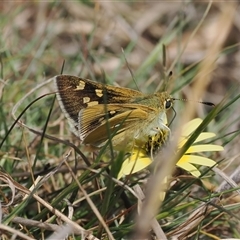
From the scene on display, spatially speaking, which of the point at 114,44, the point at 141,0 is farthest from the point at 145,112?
the point at 141,0

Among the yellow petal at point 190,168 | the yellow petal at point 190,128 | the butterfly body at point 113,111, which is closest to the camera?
the yellow petal at point 190,168

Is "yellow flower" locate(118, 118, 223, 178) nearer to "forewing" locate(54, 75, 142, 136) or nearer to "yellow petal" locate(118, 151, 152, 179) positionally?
"yellow petal" locate(118, 151, 152, 179)

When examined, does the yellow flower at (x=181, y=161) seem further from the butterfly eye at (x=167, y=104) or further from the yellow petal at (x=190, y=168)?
the butterfly eye at (x=167, y=104)

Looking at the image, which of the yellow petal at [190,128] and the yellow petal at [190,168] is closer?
the yellow petal at [190,168]

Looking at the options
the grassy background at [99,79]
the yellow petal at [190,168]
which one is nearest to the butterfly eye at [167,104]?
the grassy background at [99,79]

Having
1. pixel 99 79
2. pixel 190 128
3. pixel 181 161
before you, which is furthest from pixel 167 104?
pixel 99 79

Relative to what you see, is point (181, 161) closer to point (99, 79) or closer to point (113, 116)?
point (113, 116)
